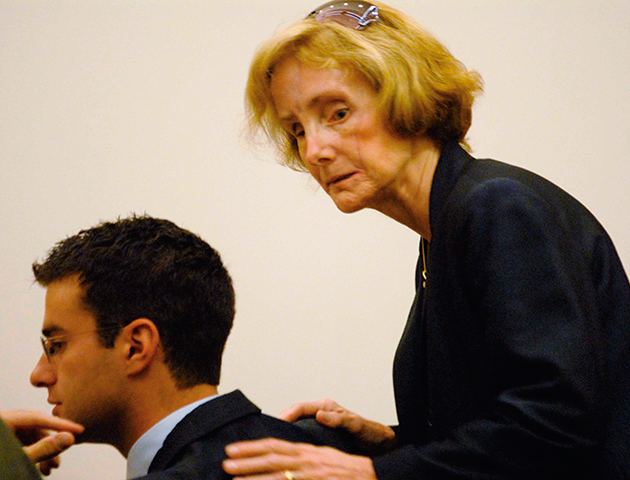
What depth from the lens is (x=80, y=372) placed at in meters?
1.29

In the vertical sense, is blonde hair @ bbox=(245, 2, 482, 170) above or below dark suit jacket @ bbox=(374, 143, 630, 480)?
above

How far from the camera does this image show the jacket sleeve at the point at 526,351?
1.00 meters

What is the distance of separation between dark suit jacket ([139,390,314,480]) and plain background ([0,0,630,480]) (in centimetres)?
119

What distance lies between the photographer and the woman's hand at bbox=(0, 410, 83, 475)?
48.6 inches

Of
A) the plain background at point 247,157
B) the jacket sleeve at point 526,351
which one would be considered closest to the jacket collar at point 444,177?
the jacket sleeve at point 526,351

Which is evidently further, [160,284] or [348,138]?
→ [160,284]

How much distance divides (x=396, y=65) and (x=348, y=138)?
0.40 feet

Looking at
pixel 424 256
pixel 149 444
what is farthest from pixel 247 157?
pixel 149 444

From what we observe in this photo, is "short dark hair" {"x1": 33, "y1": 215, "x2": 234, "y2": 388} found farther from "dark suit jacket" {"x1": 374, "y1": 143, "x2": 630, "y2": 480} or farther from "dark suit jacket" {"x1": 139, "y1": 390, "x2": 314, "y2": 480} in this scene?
"dark suit jacket" {"x1": 374, "y1": 143, "x2": 630, "y2": 480}

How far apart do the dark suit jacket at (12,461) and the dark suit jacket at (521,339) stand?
0.45 metres

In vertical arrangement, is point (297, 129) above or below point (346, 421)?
above

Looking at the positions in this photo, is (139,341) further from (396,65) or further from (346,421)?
(396,65)

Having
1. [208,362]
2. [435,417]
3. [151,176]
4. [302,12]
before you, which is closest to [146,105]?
[151,176]

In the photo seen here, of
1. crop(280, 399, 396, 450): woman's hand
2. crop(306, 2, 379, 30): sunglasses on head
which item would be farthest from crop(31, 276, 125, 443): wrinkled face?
crop(306, 2, 379, 30): sunglasses on head
